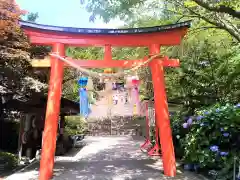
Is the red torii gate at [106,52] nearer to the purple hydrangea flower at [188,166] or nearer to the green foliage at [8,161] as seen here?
the purple hydrangea flower at [188,166]

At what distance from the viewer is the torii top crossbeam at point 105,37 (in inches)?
319

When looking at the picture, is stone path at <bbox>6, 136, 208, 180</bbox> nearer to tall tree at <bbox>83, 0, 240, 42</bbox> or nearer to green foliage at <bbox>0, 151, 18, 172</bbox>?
green foliage at <bbox>0, 151, 18, 172</bbox>

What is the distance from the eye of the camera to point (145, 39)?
8492mm

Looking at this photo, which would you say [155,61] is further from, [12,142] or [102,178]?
[12,142]

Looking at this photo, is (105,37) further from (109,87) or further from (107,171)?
(107,171)

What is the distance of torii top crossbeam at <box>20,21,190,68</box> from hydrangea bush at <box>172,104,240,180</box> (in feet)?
6.80

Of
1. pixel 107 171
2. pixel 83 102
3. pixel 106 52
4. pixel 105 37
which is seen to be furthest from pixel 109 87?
pixel 107 171

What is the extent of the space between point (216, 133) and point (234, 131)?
514mm

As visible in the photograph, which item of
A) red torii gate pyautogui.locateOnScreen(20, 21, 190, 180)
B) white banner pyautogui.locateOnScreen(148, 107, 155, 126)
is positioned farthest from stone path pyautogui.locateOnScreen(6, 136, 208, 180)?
white banner pyautogui.locateOnScreen(148, 107, 155, 126)

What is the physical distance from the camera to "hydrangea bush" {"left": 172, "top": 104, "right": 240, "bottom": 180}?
691 cm

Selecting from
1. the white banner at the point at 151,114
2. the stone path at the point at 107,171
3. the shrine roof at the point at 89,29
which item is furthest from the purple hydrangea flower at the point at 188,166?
the white banner at the point at 151,114

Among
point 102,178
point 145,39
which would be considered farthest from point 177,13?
point 102,178

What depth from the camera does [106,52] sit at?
8391mm

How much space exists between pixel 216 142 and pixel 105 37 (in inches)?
169
